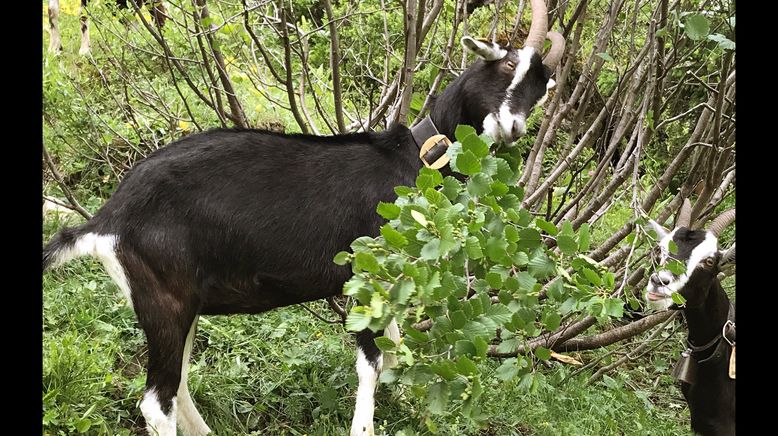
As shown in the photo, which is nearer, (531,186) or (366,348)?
(366,348)

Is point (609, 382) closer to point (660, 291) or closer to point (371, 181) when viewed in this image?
point (660, 291)

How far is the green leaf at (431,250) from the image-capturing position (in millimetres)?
2422

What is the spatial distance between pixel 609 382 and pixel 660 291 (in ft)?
3.28

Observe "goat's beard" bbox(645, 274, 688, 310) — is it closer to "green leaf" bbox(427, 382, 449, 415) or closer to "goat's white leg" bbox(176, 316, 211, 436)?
"green leaf" bbox(427, 382, 449, 415)

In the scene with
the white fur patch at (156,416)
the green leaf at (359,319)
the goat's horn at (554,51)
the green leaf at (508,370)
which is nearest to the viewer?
the green leaf at (359,319)

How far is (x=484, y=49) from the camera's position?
3645 mm

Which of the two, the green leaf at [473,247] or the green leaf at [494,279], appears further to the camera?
the green leaf at [494,279]

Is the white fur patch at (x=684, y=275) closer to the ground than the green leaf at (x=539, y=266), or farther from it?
closer to the ground

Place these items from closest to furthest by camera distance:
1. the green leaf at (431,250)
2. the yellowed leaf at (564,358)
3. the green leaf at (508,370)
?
the green leaf at (431,250)
the green leaf at (508,370)
the yellowed leaf at (564,358)

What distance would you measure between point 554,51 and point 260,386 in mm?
2182

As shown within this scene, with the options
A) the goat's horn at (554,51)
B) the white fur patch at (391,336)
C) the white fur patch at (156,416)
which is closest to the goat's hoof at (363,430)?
the white fur patch at (391,336)

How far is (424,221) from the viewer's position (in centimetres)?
243

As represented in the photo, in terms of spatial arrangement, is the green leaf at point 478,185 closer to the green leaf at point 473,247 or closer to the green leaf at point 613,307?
the green leaf at point 473,247

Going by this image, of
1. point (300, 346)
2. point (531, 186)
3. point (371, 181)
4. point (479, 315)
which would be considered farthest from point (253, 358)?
point (479, 315)
